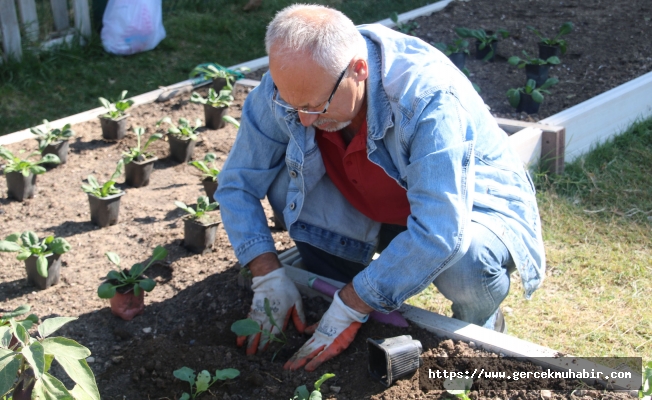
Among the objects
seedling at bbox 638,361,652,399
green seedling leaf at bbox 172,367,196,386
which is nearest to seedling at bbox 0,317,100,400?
green seedling leaf at bbox 172,367,196,386

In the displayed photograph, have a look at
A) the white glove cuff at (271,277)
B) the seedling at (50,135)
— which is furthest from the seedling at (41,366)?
the seedling at (50,135)

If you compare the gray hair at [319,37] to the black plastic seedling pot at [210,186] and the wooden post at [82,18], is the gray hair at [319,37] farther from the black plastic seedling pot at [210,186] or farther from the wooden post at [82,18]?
the wooden post at [82,18]

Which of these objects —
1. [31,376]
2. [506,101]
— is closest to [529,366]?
[31,376]

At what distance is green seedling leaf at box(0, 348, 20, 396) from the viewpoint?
1745mm

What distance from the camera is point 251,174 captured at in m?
2.77

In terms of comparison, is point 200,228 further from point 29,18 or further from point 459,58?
point 29,18

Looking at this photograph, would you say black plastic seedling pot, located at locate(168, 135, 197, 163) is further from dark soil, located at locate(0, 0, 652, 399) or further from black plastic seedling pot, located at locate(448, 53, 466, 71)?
black plastic seedling pot, located at locate(448, 53, 466, 71)

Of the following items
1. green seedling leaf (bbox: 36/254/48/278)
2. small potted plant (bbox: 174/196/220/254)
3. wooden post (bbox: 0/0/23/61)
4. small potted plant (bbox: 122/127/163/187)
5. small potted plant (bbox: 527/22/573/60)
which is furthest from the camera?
wooden post (bbox: 0/0/23/61)

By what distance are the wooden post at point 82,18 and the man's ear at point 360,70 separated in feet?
14.3

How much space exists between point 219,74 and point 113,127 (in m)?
0.92

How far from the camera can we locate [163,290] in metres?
3.01

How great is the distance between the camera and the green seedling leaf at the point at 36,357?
5.68ft

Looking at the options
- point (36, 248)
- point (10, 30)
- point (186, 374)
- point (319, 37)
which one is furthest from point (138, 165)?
point (10, 30)

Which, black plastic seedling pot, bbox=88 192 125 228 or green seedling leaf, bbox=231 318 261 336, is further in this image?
black plastic seedling pot, bbox=88 192 125 228
